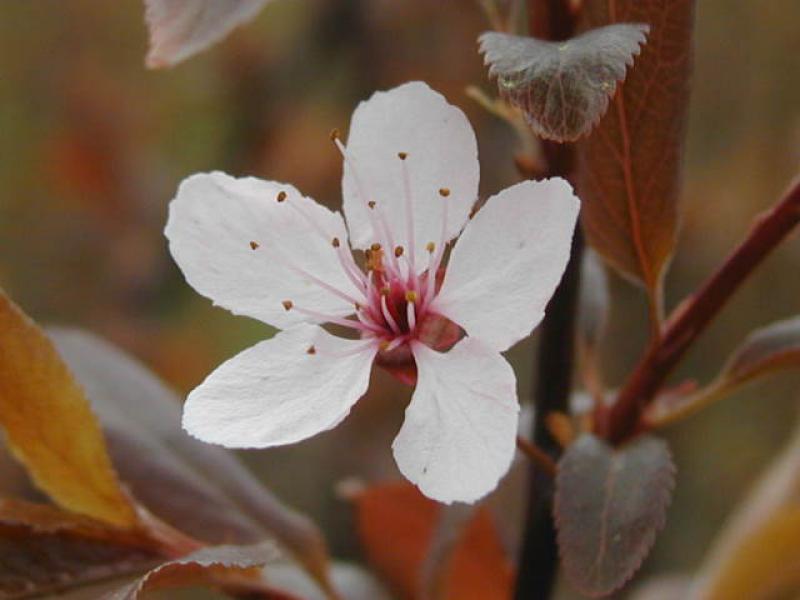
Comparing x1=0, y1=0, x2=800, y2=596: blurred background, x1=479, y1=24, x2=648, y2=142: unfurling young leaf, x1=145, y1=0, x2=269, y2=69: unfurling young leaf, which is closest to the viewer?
x1=479, y1=24, x2=648, y2=142: unfurling young leaf

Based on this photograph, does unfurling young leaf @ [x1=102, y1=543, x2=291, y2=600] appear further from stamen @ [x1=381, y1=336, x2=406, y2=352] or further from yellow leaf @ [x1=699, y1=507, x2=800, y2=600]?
yellow leaf @ [x1=699, y1=507, x2=800, y2=600]

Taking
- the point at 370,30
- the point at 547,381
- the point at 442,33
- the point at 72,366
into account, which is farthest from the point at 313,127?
the point at 547,381

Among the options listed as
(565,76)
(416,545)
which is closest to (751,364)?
(565,76)

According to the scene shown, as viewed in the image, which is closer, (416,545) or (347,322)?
(347,322)

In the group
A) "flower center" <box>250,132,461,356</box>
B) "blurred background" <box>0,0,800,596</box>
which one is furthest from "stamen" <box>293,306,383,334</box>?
"blurred background" <box>0,0,800,596</box>

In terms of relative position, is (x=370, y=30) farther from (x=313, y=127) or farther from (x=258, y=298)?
(x=258, y=298)

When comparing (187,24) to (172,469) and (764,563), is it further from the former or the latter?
Answer: (764,563)
